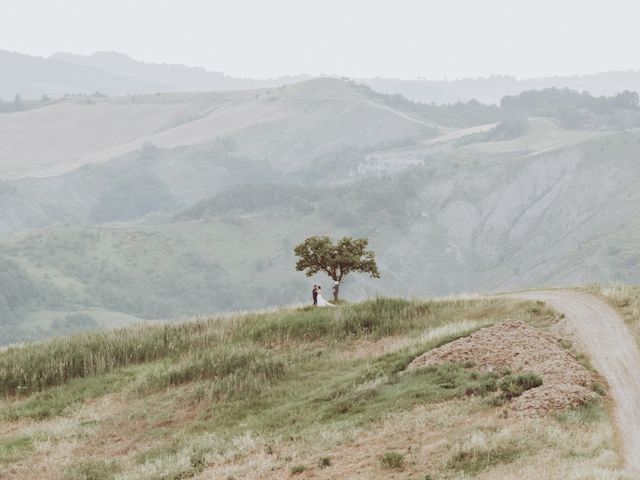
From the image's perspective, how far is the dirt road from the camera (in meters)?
15.9

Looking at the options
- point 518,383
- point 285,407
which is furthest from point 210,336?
point 518,383

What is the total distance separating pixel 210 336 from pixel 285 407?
11.3 meters

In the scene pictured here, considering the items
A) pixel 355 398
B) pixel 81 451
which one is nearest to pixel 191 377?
pixel 81 451

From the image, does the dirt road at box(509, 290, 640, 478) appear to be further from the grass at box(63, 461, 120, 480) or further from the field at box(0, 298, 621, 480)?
the grass at box(63, 461, 120, 480)

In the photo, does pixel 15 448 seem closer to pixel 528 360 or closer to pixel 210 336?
pixel 210 336

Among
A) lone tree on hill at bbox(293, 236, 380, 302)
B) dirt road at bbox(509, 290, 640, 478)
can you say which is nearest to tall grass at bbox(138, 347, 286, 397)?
dirt road at bbox(509, 290, 640, 478)

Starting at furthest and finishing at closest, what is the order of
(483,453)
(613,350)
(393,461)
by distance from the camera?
(613,350), (393,461), (483,453)

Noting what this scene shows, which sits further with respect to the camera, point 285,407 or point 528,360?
point 285,407

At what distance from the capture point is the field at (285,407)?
15367 mm

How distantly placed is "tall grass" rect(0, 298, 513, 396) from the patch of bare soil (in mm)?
7059

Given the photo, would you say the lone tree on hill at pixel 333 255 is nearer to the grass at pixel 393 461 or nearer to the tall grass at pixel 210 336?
the tall grass at pixel 210 336

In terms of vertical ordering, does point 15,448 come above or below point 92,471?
below

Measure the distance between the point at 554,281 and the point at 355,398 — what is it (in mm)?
145327

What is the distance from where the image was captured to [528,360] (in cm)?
2023
